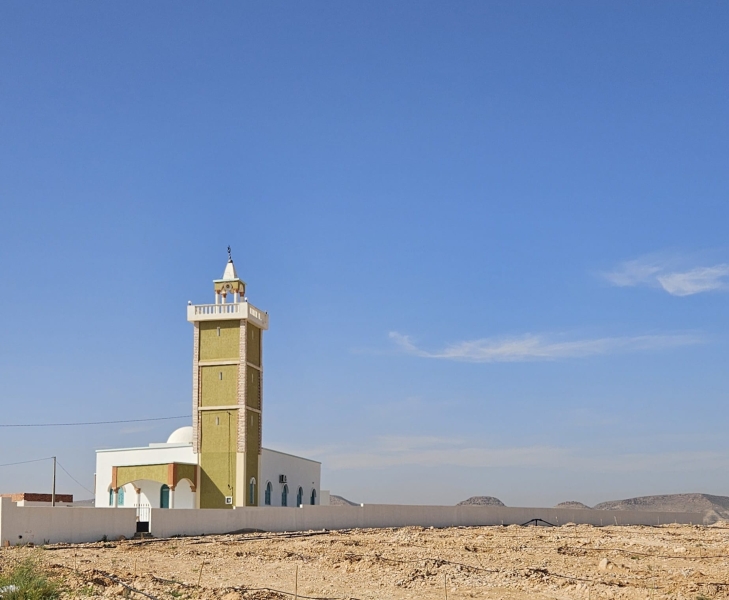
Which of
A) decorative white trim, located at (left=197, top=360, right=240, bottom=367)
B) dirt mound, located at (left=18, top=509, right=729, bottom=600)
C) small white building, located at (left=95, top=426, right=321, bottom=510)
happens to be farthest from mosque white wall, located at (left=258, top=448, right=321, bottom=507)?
dirt mound, located at (left=18, top=509, right=729, bottom=600)

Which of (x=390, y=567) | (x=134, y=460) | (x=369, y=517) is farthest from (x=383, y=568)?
(x=134, y=460)

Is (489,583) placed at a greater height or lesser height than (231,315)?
lesser

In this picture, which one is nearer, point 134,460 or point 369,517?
point 369,517

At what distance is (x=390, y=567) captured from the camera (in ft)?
73.5

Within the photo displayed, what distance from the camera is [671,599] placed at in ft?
55.7

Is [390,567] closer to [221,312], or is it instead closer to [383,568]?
[383,568]

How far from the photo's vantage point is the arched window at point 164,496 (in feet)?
148

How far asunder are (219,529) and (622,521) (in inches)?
979

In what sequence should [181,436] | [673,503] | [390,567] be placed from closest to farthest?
[390,567]
[181,436]
[673,503]

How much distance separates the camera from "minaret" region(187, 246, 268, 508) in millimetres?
45500

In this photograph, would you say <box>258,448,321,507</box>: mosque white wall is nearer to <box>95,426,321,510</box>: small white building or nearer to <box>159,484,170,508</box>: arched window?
<box>95,426,321,510</box>: small white building

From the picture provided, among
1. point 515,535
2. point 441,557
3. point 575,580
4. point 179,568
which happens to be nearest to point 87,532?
point 179,568

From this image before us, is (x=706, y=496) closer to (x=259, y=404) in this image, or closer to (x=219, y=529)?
(x=259, y=404)

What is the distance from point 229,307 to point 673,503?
116 m
